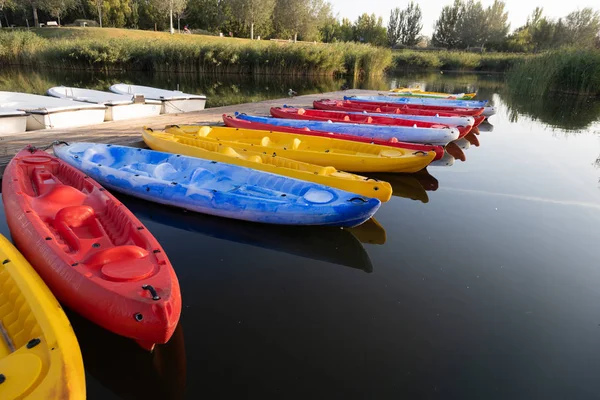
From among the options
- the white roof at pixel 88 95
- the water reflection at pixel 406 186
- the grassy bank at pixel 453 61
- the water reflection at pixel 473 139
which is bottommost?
the water reflection at pixel 406 186

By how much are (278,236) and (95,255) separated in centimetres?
201

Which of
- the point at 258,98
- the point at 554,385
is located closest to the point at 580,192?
the point at 554,385

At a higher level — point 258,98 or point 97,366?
point 258,98

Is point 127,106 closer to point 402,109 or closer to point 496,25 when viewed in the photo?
point 402,109

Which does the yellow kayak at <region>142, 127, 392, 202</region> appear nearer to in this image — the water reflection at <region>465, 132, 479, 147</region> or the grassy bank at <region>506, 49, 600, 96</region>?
the water reflection at <region>465, 132, 479, 147</region>

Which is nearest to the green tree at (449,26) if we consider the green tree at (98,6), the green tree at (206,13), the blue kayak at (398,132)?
the green tree at (206,13)

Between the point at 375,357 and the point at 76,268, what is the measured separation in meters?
2.21

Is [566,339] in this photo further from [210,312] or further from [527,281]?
[210,312]

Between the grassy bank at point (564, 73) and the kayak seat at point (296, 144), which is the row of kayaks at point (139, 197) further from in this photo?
the grassy bank at point (564, 73)

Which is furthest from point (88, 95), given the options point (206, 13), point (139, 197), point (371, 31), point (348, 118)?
point (371, 31)

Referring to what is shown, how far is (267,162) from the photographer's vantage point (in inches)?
211

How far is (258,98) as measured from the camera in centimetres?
1469

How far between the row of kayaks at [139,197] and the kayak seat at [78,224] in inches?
0.5

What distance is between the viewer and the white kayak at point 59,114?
292 inches
